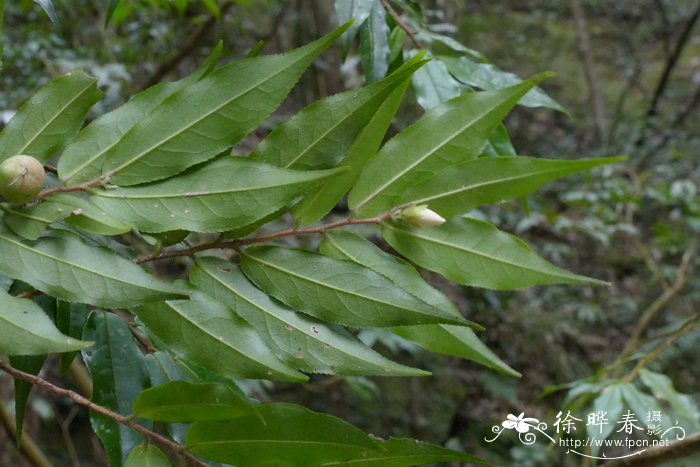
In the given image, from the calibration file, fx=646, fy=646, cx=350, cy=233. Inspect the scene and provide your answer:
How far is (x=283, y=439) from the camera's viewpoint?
0.40 meters

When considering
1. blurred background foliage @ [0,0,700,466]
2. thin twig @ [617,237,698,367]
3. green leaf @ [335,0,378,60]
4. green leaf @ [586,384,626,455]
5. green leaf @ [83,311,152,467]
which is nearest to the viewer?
green leaf @ [83,311,152,467]

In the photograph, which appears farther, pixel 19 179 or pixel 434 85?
pixel 434 85

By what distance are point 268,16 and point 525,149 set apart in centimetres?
158

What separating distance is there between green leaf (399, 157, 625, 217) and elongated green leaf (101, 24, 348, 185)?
113mm

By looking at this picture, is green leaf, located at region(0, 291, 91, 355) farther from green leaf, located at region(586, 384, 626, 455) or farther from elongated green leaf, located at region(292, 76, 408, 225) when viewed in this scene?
green leaf, located at region(586, 384, 626, 455)

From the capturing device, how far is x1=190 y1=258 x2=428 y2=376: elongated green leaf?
39cm

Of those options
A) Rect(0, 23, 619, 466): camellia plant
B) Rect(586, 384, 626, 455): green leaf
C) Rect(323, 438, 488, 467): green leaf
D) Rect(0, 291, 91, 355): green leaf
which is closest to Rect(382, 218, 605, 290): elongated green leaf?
Rect(0, 23, 619, 466): camellia plant

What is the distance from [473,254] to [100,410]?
0.26 m

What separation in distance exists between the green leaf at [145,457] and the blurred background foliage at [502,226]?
0.41 m

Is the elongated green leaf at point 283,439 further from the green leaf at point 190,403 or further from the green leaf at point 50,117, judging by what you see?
the green leaf at point 50,117

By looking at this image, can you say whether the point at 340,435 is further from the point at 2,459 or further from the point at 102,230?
the point at 2,459

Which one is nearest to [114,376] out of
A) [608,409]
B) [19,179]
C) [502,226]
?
[19,179]

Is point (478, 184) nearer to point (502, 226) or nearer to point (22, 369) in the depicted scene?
point (22, 369)

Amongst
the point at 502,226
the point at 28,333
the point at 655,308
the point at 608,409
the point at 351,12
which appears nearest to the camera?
the point at 28,333
